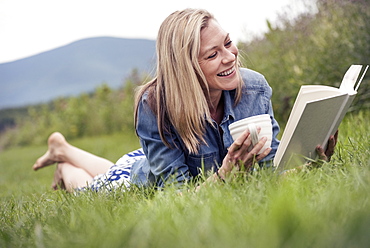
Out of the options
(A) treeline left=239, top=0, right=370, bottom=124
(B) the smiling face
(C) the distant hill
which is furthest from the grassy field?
(C) the distant hill

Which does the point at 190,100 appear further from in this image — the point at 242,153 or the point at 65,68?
the point at 65,68

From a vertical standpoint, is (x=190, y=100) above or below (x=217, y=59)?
below

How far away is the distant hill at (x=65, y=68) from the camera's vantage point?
11469mm

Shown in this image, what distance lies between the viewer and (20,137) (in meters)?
10.8

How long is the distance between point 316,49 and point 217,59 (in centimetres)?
314

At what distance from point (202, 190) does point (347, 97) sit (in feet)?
2.26

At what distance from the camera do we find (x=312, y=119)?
1.99 meters

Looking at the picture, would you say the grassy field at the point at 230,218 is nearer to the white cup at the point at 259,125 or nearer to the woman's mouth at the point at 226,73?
the white cup at the point at 259,125

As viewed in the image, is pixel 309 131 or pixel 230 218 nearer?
pixel 230 218

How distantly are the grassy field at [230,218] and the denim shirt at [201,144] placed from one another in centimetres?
30

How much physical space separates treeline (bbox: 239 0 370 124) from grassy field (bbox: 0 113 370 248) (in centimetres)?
223

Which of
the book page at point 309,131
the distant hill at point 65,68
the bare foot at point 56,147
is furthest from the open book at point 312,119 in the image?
the distant hill at point 65,68

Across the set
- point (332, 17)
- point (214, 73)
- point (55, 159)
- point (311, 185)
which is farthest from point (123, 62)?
point (311, 185)

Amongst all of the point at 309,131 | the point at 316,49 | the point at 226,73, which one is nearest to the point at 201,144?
the point at 226,73
